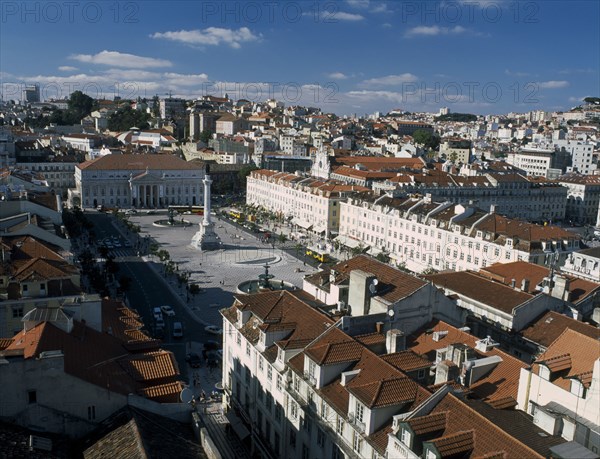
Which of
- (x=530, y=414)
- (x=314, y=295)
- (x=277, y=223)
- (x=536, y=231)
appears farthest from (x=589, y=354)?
(x=277, y=223)

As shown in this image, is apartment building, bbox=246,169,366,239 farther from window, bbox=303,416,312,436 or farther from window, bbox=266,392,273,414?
window, bbox=303,416,312,436

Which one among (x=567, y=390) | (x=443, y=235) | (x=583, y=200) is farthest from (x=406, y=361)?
(x=583, y=200)

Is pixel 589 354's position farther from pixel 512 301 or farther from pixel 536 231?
pixel 536 231

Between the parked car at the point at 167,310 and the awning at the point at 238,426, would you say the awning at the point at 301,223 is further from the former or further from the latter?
the awning at the point at 238,426

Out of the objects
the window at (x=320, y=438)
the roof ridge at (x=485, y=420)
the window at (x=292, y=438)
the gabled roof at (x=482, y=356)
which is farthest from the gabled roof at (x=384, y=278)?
the roof ridge at (x=485, y=420)

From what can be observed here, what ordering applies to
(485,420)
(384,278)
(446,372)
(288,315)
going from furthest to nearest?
(384,278)
(288,315)
(446,372)
(485,420)

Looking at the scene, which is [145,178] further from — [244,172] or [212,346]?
[212,346]
